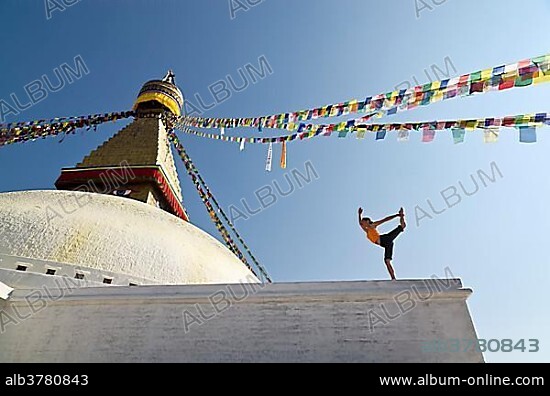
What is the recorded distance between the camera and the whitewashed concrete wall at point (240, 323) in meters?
4.13

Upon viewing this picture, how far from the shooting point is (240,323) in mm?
4410

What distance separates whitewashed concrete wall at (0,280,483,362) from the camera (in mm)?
4129

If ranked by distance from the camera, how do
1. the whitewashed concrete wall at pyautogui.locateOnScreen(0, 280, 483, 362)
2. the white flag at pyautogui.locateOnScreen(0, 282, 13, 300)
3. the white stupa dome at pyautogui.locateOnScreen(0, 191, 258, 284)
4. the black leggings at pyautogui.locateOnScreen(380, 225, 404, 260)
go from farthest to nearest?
the white stupa dome at pyautogui.locateOnScreen(0, 191, 258, 284) < the white flag at pyautogui.locateOnScreen(0, 282, 13, 300) < the black leggings at pyautogui.locateOnScreen(380, 225, 404, 260) < the whitewashed concrete wall at pyautogui.locateOnScreen(0, 280, 483, 362)

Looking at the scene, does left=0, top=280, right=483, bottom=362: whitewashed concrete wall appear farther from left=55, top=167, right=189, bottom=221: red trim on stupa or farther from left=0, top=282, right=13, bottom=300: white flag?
left=55, top=167, right=189, bottom=221: red trim on stupa

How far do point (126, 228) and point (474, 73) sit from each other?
17.3 feet
